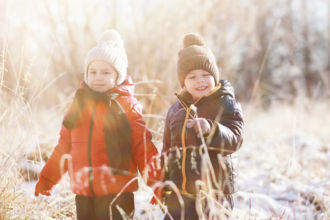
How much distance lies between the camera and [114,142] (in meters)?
2.06

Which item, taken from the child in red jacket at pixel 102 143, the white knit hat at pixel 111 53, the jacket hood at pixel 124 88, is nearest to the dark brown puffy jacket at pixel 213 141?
the child in red jacket at pixel 102 143

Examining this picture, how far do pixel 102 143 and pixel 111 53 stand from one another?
660 millimetres

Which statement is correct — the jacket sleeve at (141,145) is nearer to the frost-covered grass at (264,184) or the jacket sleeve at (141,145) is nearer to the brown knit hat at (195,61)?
the frost-covered grass at (264,184)

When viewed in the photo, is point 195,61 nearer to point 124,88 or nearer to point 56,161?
point 124,88

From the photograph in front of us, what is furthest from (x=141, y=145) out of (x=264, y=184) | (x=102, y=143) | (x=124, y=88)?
(x=264, y=184)

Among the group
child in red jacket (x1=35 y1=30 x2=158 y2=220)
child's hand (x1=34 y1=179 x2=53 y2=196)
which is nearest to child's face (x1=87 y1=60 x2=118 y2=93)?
child in red jacket (x1=35 y1=30 x2=158 y2=220)

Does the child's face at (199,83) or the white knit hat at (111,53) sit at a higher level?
the white knit hat at (111,53)

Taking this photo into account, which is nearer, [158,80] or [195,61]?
[195,61]

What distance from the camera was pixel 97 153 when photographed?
208 centimetres

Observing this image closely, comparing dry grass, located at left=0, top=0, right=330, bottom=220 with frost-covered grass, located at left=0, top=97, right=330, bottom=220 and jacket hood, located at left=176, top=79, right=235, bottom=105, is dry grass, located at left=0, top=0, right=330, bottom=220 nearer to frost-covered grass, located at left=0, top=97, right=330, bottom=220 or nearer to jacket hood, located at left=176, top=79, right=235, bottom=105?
frost-covered grass, located at left=0, top=97, right=330, bottom=220

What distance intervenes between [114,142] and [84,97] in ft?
1.30

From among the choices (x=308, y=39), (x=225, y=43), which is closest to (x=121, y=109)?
(x=225, y=43)

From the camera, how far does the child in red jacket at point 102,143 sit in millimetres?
2051

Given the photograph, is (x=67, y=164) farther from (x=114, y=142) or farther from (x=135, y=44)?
(x=135, y=44)
